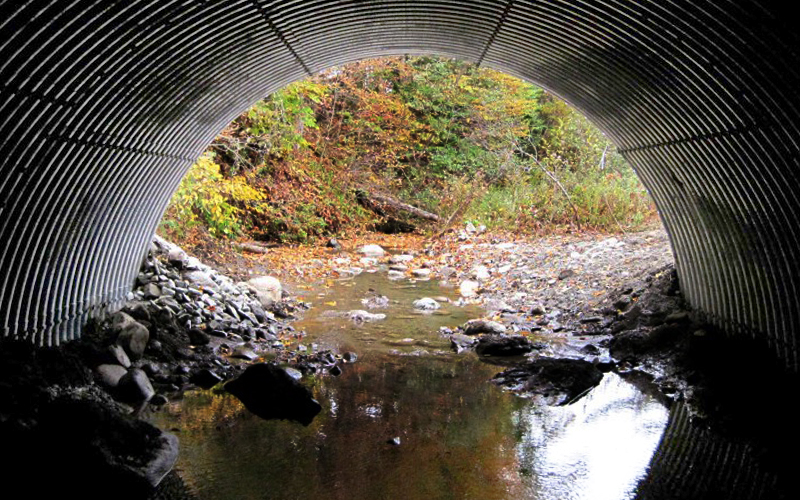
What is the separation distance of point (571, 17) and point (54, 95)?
5058 mm

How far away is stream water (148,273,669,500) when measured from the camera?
542cm

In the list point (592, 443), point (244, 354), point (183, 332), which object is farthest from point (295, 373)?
point (592, 443)

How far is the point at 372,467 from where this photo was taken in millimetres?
5770

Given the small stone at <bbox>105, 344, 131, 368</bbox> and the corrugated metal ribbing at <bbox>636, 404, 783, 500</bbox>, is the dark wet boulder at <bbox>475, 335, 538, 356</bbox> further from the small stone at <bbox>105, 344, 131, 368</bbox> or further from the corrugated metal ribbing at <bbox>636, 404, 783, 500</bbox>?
the small stone at <bbox>105, 344, 131, 368</bbox>

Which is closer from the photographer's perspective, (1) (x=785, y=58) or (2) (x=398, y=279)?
(1) (x=785, y=58)

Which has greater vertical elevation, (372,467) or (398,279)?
(398,279)

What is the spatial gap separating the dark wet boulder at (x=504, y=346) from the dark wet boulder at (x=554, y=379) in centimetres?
73

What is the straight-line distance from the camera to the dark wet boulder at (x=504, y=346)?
9617mm

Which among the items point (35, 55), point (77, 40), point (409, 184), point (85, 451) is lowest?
point (85, 451)

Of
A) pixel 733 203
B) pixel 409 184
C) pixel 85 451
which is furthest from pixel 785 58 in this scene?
pixel 409 184

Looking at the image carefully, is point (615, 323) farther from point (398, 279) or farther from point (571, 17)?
point (398, 279)

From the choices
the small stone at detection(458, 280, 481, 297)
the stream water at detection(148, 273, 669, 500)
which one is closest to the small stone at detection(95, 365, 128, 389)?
the stream water at detection(148, 273, 669, 500)

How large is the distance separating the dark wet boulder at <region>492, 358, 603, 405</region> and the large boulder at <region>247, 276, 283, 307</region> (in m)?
4.69

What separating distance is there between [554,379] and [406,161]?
1812 cm
